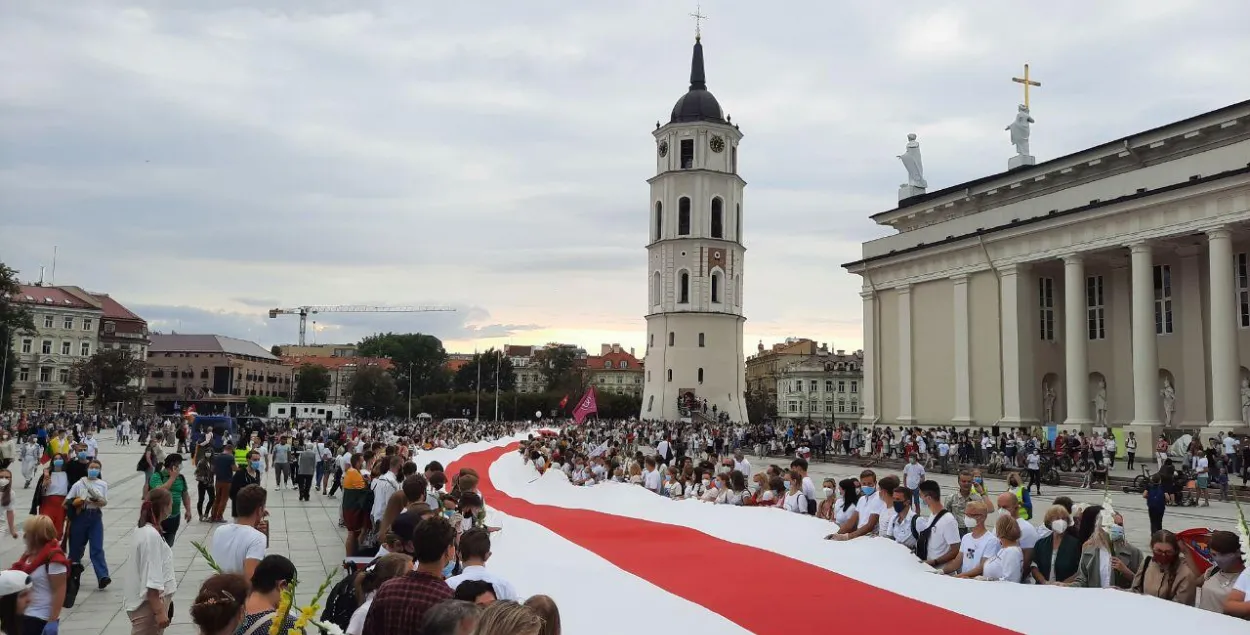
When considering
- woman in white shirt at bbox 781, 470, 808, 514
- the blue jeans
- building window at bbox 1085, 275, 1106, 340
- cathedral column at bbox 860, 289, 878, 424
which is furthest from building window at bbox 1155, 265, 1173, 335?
the blue jeans

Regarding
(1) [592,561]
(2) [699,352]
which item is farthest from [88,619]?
(2) [699,352]

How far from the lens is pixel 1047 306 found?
138 feet

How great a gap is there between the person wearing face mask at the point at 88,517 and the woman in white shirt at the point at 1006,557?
32.5 ft

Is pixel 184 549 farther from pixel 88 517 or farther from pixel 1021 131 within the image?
pixel 1021 131

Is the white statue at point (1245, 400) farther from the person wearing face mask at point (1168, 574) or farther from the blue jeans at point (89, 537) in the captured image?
the blue jeans at point (89, 537)

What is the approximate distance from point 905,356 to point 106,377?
88.2m

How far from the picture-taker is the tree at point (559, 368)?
135500 millimetres

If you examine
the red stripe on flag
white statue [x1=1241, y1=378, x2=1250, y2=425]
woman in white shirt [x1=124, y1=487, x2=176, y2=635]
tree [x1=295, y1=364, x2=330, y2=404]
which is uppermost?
tree [x1=295, y1=364, x2=330, y2=404]

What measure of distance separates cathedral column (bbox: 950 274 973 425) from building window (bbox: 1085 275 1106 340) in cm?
502

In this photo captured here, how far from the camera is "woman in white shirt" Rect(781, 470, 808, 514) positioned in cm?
1372

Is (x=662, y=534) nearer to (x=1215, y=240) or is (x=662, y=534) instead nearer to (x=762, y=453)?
(x=1215, y=240)

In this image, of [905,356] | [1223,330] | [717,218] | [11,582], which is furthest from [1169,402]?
[717,218]

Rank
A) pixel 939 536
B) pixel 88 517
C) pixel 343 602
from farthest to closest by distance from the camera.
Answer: pixel 88 517 → pixel 939 536 → pixel 343 602

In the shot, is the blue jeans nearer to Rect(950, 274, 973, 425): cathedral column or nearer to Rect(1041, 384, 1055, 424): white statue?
Rect(950, 274, 973, 425): cathedral column
